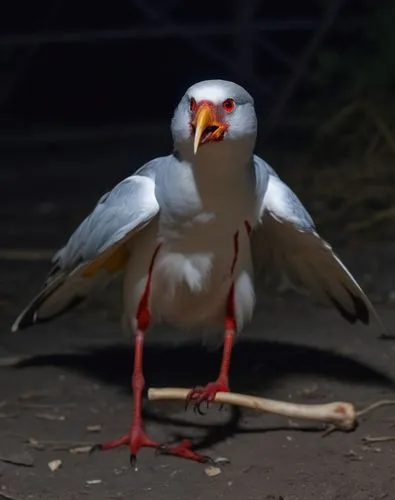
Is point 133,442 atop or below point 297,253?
below

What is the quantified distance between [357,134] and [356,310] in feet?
9.37

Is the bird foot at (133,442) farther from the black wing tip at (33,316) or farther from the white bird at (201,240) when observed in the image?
the black wing tip at (33,316)

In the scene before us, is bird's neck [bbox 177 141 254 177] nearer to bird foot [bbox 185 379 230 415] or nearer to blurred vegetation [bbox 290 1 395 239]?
bird foot [bbox 185 379 230 415]

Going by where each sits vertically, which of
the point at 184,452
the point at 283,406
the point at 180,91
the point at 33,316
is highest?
the point at 180,91

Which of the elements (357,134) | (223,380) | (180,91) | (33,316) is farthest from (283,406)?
(180,91)

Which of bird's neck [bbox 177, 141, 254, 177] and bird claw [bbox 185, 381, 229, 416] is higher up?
bird's neck [bbox 177, 141, 254, 177]

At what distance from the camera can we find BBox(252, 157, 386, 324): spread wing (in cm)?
347

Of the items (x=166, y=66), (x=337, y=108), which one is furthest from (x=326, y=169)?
(x=166, y=66)

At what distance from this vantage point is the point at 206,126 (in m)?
3.03

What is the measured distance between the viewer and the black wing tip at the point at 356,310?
149 inches

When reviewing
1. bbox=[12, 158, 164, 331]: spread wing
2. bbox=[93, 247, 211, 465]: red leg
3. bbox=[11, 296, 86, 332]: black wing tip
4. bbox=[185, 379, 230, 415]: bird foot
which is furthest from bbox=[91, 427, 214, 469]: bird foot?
Answer: bbox=[11, 296, 86, 332]: black wing tip

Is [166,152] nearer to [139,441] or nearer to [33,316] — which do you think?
[33,316]

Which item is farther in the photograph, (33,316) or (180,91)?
(180,91)

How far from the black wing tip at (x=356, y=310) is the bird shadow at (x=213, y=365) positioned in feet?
0.60
